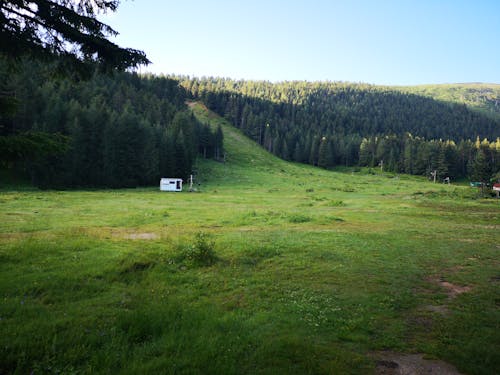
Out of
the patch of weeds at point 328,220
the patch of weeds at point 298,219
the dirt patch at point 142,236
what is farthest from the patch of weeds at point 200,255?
the patch of weeds at point 328,220

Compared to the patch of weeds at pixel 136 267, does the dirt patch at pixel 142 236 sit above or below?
below

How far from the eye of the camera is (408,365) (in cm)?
621

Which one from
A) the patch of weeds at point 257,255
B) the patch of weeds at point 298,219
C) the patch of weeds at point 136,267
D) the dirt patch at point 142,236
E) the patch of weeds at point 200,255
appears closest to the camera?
the patch of weeds at point 136,267

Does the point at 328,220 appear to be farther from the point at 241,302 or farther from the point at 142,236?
the point at 241,302

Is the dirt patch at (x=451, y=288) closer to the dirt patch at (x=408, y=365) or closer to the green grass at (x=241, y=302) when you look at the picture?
the green grass at (x=241, y=302)

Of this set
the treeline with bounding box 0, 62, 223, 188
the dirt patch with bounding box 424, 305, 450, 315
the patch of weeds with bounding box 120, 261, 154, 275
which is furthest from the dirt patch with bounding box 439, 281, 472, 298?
the treeline with bounding box 0, 62, 223, 188

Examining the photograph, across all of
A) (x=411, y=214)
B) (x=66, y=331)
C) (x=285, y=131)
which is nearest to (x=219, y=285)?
(x=66, y=331)

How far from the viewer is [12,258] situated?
1207 centimetres

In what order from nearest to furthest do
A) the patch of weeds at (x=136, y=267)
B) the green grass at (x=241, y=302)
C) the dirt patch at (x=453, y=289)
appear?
the green grass at (x=241, y=302), the dirt patch at (x=453, y=289), the patch of weeds at (x=136, y=267)

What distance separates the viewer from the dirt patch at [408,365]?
19.6ft

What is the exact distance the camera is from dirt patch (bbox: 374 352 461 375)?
5.98 metres

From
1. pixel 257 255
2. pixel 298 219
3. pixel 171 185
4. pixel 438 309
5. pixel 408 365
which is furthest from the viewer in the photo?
pixel 171 185

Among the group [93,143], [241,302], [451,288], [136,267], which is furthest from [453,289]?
[93,143]

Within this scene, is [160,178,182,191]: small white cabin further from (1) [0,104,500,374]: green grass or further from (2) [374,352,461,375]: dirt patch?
(2) [374,352,461,375]: dirt patch
